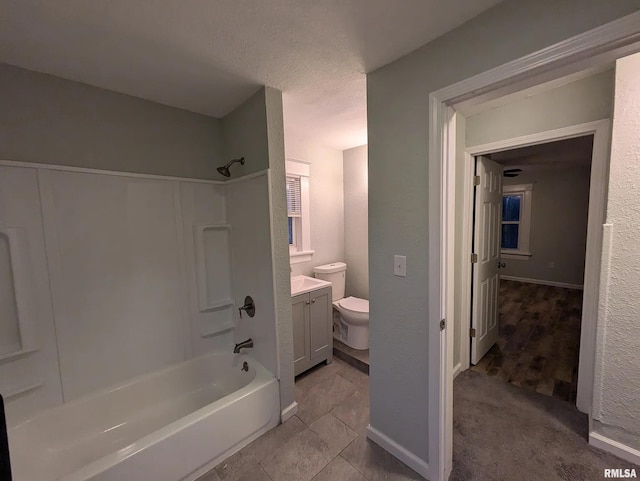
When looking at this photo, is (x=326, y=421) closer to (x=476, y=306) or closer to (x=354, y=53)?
(x=476, y=306)

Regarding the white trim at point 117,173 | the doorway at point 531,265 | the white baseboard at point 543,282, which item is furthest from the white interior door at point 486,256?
the white baseboard at point 543,282

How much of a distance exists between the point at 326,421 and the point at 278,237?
1.36 meters

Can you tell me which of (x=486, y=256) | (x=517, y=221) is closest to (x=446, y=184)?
(x=486, y=256)

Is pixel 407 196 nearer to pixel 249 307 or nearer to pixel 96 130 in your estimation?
pixel 249 307

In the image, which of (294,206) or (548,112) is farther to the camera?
(294,206)

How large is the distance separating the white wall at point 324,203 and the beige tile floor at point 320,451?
4.40 feet

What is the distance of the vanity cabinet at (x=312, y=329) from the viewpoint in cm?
229

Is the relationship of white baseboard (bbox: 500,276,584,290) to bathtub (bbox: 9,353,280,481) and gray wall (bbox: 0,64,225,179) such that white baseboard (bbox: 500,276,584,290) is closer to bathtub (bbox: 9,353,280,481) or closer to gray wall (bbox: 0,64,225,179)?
bathtub (bbox: 9,353,280,481)

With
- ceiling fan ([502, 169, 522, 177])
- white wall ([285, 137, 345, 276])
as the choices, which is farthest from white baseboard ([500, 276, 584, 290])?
white wall ([285, 137, 345, 276])

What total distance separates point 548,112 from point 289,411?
113 inches

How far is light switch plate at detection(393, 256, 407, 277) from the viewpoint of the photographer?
140cm

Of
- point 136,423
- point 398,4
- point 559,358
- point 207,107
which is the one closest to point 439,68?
point 398,4

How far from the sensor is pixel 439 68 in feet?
3.96

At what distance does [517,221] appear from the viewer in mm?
5379
